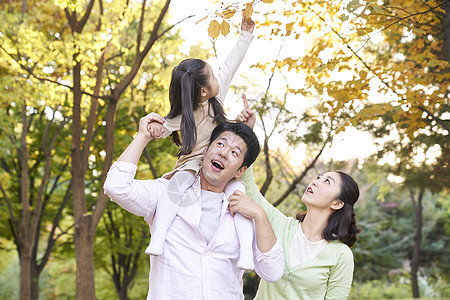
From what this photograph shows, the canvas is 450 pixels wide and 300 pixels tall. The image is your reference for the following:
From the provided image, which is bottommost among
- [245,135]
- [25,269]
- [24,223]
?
[245,135]

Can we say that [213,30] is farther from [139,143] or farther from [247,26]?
[139,143]

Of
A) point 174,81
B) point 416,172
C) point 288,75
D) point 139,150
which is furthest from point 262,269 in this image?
point 416,172

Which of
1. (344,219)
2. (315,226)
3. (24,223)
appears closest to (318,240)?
(315,226)

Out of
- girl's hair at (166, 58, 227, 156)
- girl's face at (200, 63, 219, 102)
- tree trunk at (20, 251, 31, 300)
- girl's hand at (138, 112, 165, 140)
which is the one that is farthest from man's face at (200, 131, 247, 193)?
tree trunk at (20, 251, 31, 300)

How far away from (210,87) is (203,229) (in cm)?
68

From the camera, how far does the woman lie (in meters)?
2.81

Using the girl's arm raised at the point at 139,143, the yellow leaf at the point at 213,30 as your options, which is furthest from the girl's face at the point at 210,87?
the yellow leaf at the point at 213,30

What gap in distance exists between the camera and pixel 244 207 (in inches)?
95.2

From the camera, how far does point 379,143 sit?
948cm

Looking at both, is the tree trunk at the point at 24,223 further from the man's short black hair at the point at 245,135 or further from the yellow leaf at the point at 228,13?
the man's short black hair at the point at 245,135

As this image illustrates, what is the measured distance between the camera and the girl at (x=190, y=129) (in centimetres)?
233

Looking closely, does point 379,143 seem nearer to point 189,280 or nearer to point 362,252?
point 189,280

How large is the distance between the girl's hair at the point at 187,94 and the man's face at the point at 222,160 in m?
0.10

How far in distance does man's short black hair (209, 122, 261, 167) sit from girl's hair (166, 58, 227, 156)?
155 mm
